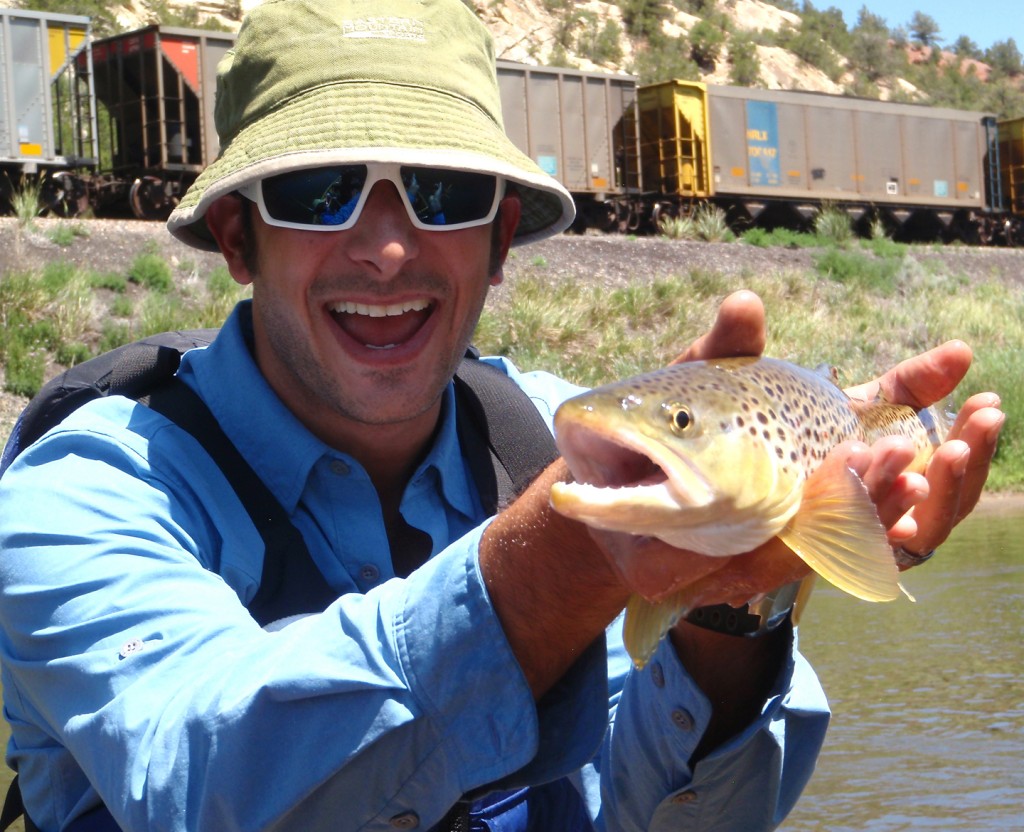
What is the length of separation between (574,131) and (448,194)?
81.6 ft

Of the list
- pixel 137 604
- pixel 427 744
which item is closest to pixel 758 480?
pixel 427 744

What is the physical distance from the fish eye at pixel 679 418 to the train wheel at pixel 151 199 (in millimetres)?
20498

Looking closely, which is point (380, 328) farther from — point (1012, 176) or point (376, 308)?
point (1012, 176)

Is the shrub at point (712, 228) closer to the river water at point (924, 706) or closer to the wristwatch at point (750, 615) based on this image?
the river water at point (924, 706)

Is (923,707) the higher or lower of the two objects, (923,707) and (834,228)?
the lower

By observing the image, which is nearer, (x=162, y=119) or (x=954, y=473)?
(x=954, y=473)

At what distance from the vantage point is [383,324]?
2877 mm

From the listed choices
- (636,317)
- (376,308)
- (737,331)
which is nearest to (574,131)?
(636,317)

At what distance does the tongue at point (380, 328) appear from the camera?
112 inches

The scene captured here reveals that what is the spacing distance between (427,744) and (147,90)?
22.4 metres

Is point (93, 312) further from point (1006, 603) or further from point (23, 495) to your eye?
point (23, 495)

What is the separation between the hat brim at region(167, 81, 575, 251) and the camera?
104 inches

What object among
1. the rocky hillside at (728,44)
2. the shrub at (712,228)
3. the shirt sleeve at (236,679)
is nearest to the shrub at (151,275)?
the shrub at (712,228)

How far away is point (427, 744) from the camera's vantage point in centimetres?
187
